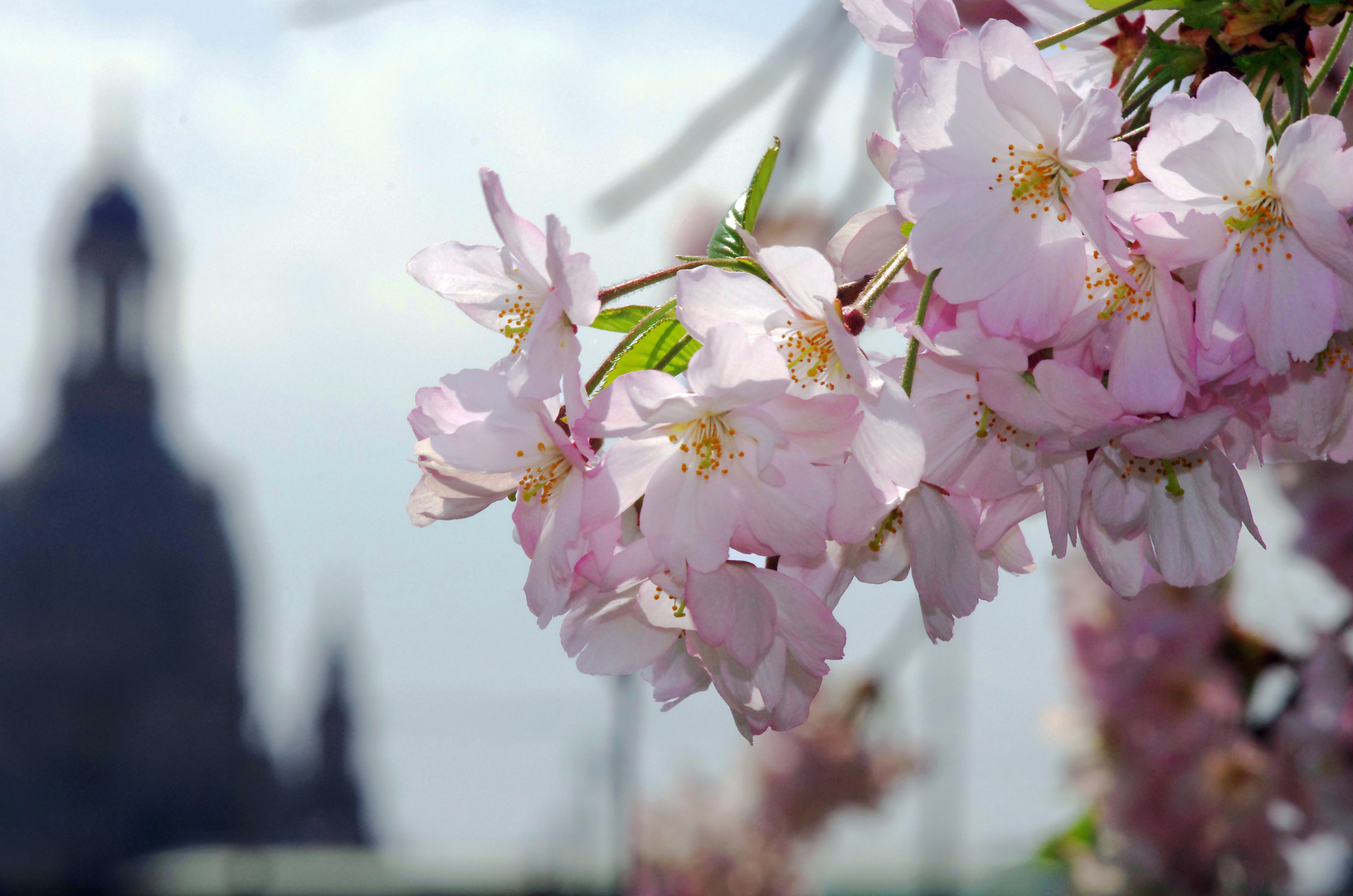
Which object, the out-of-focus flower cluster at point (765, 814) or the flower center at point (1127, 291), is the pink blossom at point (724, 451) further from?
the out-of-focus flower cluster at point (765, 814)

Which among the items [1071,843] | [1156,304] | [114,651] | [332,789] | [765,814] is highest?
[1156,304]

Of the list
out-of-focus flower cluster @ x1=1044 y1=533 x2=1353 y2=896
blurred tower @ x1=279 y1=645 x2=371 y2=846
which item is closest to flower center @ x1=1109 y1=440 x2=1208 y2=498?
out-of-focus flower cluster @ x1=1044 y1=533 x2=1353 y2=896

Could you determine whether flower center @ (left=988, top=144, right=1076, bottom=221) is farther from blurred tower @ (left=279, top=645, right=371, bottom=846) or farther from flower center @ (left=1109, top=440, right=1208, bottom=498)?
blurred tower @ (left=279, top=645, right=371, bottom=846)

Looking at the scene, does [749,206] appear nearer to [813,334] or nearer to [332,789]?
[813,334]

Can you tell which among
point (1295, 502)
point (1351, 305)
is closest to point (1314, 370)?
point (1351, 305)

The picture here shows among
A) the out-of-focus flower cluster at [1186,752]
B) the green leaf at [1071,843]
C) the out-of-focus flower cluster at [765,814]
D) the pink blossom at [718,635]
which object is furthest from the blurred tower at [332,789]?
the pink blossom at [718,635]

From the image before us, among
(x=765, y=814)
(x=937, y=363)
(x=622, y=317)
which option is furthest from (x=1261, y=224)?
(x=765, y=814)

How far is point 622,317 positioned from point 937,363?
111mm

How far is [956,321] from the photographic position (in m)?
0.40

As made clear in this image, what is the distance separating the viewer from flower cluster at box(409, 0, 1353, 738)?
1.22 feet

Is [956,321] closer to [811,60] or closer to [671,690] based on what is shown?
[671,690]

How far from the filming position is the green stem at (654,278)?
41 cm

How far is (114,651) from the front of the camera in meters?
27.7

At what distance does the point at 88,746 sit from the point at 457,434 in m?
30.3
